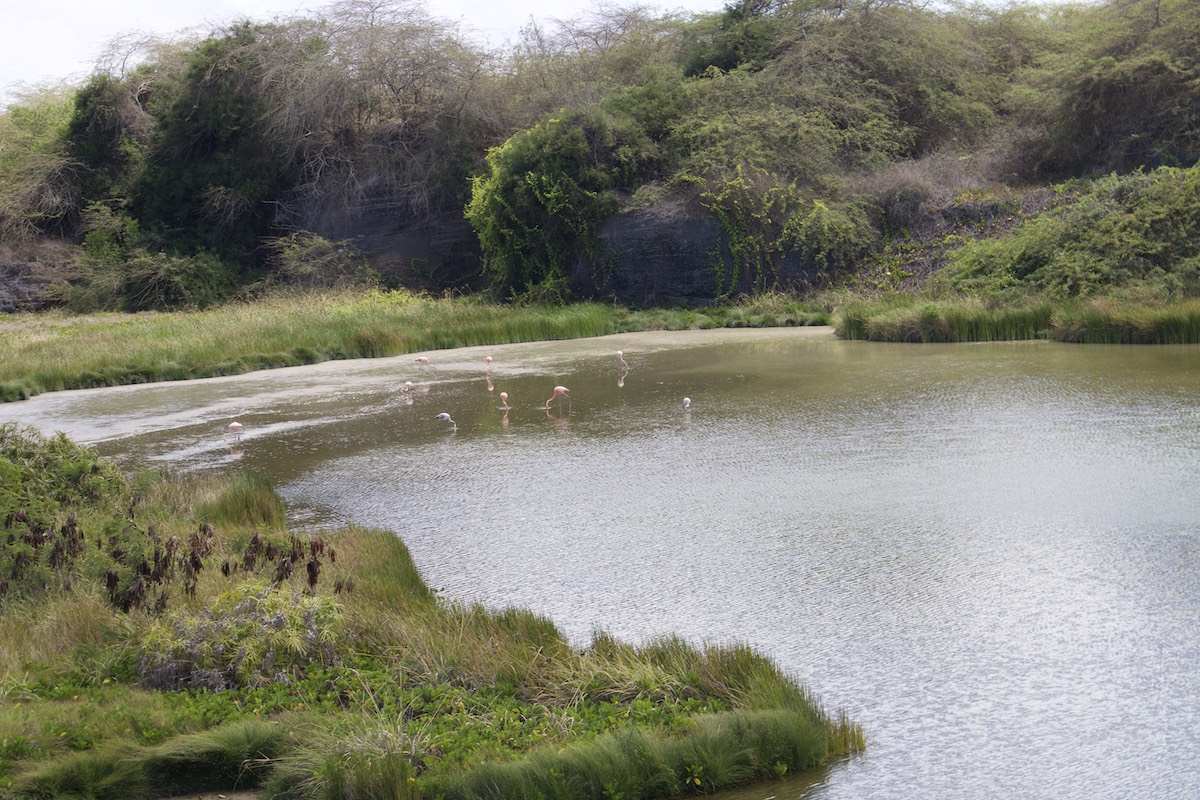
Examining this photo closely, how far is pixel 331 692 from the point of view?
4.41 meters

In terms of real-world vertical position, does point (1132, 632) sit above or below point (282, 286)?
below

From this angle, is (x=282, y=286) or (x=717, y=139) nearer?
(x=717, y=139)

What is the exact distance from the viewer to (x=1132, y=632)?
497cm

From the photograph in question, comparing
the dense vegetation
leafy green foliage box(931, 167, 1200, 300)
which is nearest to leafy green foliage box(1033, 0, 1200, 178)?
the dense vegetation

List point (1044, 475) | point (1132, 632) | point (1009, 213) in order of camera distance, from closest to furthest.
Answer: point (1132, 632) → point (1044, 475) → point (1009, 213)

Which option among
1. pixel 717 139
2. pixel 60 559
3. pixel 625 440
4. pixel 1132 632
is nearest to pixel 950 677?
pixel 1132 632

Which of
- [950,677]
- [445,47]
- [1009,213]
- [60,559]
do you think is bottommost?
[950,677]

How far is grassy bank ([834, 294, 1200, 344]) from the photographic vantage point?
14258mm

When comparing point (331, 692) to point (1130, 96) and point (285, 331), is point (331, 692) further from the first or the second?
point (1130, 96)

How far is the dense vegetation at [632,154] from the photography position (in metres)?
20.9

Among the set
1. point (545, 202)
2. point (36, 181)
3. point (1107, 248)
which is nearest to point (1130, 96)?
point (1107, 248)

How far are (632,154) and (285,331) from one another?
28.4ft

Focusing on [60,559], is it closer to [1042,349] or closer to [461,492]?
[461,492]

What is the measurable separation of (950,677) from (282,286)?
2342 cm
